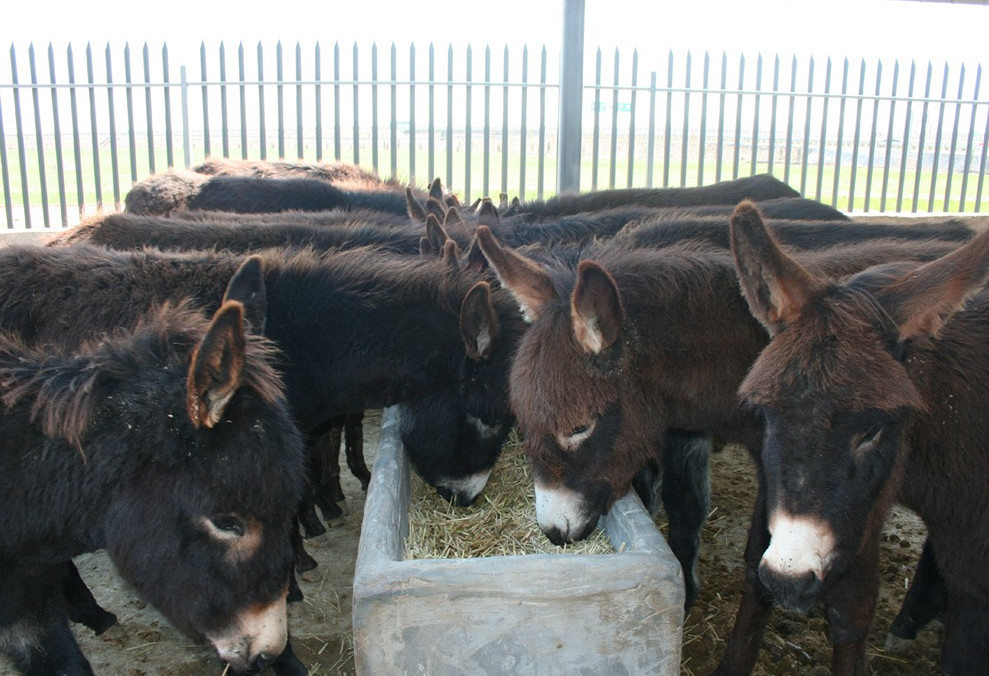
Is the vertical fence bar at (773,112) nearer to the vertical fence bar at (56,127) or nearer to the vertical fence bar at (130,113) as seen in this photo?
the vertical fence bar at (130,113)

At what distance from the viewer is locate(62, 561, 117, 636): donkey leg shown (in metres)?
3.85

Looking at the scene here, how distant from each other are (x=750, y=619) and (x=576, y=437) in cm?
117

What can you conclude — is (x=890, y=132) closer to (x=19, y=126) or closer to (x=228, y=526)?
(x=228, y=526)

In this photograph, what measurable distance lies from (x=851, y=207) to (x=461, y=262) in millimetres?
10597

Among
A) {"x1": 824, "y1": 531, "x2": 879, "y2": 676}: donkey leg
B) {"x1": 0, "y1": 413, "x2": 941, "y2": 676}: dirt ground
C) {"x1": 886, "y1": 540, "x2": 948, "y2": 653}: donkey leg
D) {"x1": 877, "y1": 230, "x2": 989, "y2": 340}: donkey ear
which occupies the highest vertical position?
{"x1": 877, "y1": 230, "x2": 989, "y2": 340}: donkey ear

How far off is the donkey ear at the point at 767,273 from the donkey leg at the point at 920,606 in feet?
6.30

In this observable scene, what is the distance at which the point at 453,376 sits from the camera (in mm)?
3998

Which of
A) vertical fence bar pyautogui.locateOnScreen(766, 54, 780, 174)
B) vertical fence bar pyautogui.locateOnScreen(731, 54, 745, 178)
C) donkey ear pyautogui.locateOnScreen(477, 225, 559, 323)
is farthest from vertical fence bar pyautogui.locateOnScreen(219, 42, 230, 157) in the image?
donkey ear pyautogui.locateOnScreen(477, 225, 559, 323)

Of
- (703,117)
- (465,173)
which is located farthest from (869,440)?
(703,117)

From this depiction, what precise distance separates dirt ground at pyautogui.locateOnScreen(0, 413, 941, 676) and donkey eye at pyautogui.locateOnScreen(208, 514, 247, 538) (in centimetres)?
144

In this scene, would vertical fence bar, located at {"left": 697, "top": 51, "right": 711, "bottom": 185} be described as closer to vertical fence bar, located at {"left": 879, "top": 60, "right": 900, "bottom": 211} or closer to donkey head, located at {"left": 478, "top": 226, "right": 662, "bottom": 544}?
vertical fence bar, located at {"left": 879, "top": 60, "right": 900, "bottom": 211}

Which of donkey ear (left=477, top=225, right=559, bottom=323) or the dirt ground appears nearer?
donkey ear (left=477, top=225, right=559, bottom=323)

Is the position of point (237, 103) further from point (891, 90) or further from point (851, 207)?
point (891, 90)

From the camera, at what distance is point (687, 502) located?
406 cm
